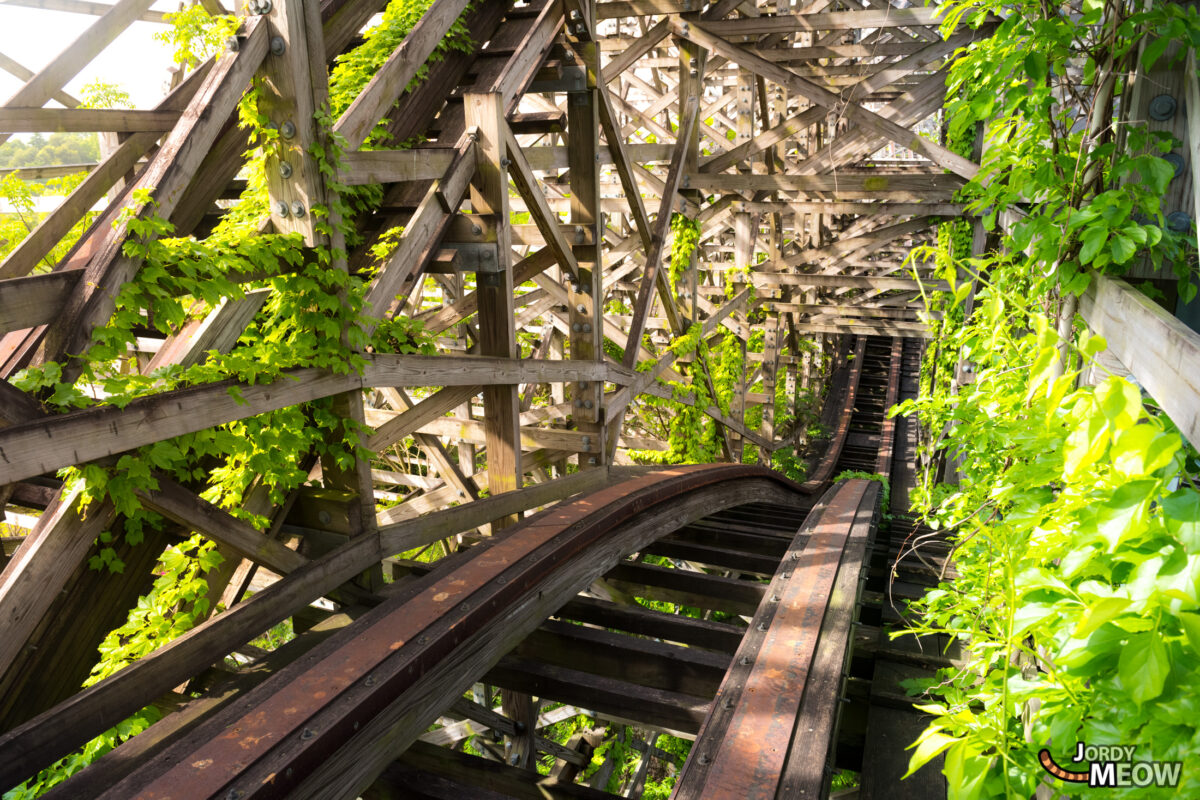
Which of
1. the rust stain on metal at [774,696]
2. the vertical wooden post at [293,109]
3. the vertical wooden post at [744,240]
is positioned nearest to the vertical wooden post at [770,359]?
the vertical wooden post at [744,240]

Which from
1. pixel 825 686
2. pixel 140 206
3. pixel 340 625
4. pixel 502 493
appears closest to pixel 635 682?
pixel 825 686

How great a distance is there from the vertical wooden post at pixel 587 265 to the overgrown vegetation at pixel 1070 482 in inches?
91.3

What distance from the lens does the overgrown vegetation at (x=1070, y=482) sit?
2.86 feet

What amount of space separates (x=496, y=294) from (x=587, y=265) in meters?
1.21

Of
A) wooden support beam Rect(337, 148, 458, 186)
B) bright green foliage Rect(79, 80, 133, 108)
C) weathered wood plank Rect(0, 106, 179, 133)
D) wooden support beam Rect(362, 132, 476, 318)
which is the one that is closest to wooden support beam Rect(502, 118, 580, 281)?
wooden support beam Rect(362, 132, 476, 318)

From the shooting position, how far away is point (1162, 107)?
1.67m

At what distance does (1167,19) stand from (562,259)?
3.02 metres

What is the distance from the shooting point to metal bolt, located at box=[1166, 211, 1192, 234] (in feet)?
5.42

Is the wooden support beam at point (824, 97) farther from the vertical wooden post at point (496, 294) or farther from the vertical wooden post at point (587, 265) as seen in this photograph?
the vertical wooden post at point (496, 294)

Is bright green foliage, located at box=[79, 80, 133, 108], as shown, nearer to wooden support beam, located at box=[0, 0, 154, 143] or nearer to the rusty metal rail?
wooden support beam, located at box=[0, 0, 154, 143]

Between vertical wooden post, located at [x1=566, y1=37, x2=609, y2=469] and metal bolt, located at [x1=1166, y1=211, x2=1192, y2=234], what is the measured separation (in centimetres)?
320

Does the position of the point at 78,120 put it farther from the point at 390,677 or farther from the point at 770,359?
the point at 770,359

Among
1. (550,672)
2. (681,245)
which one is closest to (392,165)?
(550,672)

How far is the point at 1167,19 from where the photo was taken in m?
1.51
